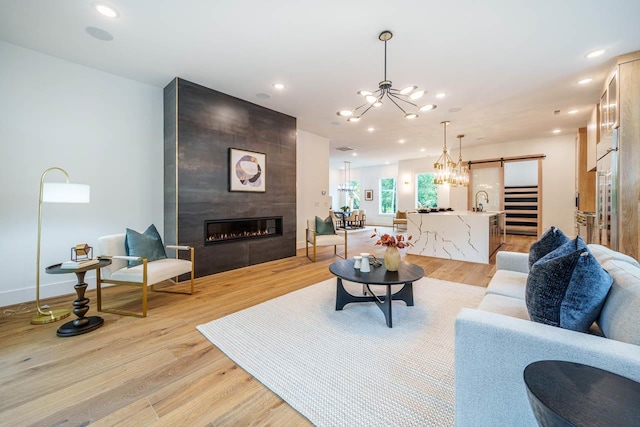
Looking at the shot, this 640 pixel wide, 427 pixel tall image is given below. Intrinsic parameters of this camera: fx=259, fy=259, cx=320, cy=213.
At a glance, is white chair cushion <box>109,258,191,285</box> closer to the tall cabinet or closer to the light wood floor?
the light wood floor

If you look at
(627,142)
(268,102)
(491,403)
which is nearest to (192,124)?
(268,102)

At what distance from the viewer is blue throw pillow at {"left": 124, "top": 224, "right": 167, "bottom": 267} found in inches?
121

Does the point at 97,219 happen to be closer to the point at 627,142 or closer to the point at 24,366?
the point at 24,366

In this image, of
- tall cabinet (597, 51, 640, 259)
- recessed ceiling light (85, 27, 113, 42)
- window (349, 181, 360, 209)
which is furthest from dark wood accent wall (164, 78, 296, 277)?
window (349, 181, 360, 209)

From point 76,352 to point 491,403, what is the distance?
2936 millimetres

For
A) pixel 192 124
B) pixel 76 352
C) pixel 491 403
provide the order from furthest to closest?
pixel 192 124
pixel 76 352
pixel 491 403

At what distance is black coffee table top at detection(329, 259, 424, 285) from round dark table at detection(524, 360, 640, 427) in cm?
157

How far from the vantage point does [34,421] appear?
1463 millimetres

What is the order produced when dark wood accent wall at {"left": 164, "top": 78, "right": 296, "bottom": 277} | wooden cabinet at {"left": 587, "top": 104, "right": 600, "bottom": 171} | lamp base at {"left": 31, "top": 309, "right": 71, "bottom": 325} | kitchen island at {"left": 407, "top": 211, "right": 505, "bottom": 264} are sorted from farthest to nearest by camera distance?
1. kitchen island at {"left": 407, "top": 211, "right": 505, "bottom": 264}
2. wooden cabinet at {"left": 587, "top": 104, "right": 600, "bottom": 171}
3. dark wood accent wall at {"left": 164, "top": 78, "right": 296, "bottom": 277}
4. lamp base at {"left": 31, "top": 309, "right": 71, "bottom": 325}

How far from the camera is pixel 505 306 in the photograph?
6.04ft

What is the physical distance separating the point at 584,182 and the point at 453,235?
366cm

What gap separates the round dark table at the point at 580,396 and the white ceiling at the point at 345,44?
9.70ft

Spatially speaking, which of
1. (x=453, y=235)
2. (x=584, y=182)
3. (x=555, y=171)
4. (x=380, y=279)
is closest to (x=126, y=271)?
(x=380, y=279)

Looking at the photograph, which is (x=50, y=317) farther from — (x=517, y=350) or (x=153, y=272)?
(x=517, y=350)
